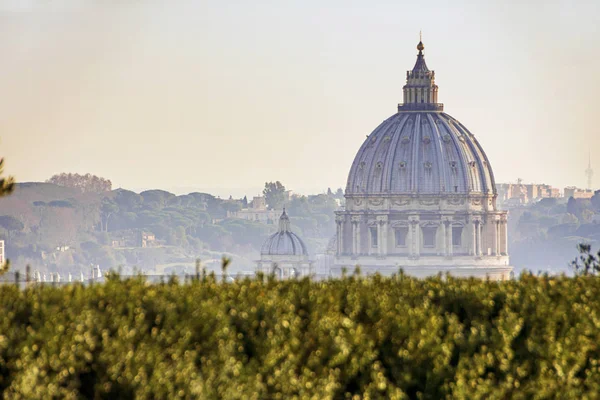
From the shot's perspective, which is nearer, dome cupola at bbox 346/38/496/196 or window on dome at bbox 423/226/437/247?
dome cupola at bbox 346/38/496/196

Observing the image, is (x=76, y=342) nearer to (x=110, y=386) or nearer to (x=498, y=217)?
(x=110, y=386)

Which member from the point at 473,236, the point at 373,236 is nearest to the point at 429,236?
the point at 473,236

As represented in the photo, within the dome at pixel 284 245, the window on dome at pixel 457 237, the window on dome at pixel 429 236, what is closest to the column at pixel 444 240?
the window on dome at pixel 457 237

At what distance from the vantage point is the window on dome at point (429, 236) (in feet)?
607

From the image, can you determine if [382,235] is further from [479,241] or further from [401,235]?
[479,241]

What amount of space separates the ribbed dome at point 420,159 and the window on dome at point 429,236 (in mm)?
4267

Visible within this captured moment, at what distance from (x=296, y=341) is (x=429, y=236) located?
524 feet

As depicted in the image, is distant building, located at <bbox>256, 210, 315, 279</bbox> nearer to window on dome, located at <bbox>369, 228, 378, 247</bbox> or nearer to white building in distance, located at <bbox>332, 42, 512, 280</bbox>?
white building in distance, located at <bbox>332, 42, 512, 280</bbox>

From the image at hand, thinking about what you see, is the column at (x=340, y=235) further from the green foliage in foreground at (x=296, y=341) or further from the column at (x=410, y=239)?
the green foliage in foreground at (x=296, y=341)

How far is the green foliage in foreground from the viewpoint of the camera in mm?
25141

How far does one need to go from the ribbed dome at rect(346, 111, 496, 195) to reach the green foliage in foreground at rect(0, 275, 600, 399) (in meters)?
152

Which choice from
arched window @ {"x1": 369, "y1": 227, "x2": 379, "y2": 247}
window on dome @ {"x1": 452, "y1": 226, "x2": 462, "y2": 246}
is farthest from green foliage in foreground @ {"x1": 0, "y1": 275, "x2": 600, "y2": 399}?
window on dome @ {"x1": 452, "y1": 226, "x2": 462, "y2": 246}

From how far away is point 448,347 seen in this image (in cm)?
2711

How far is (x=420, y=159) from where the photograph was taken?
598 ft
